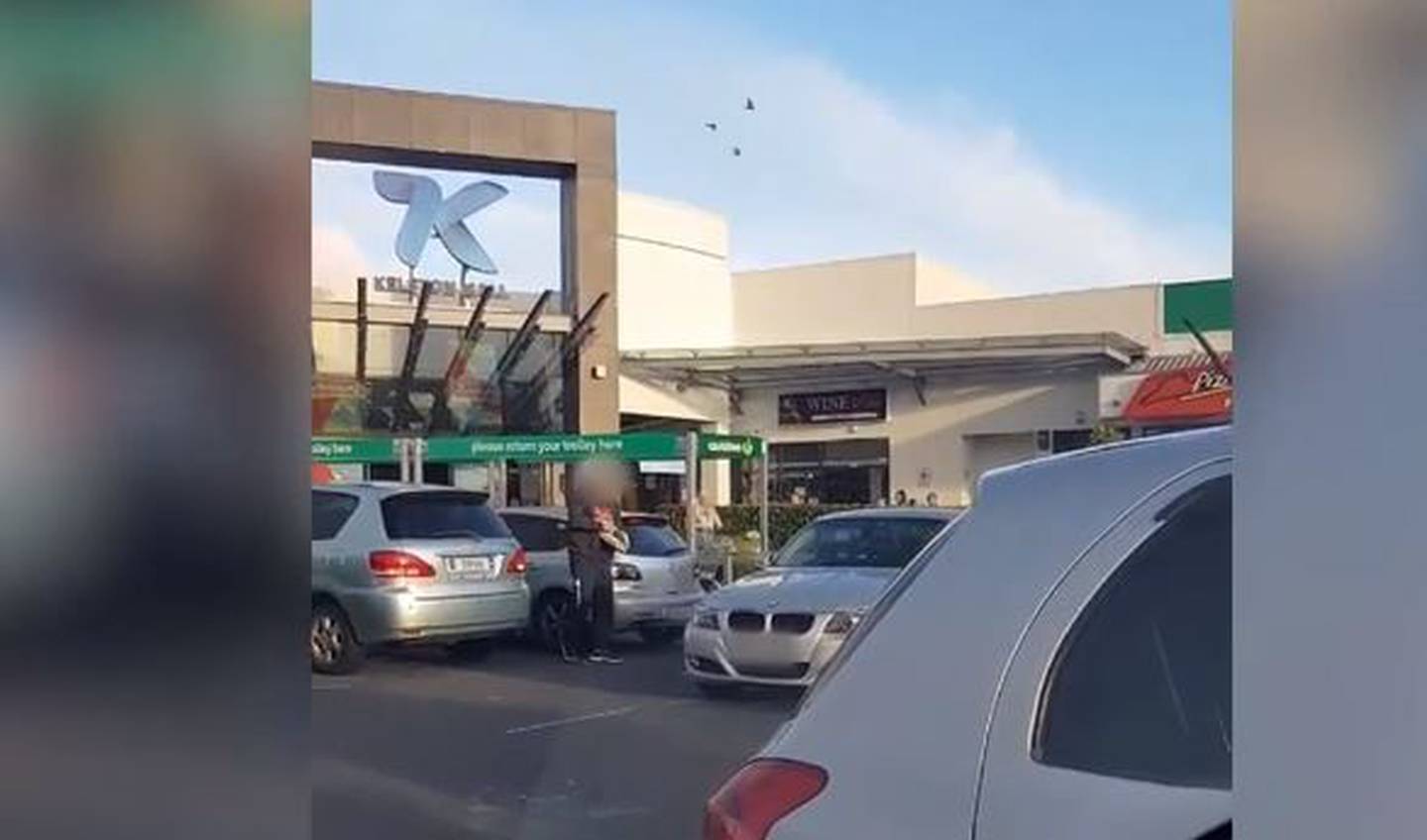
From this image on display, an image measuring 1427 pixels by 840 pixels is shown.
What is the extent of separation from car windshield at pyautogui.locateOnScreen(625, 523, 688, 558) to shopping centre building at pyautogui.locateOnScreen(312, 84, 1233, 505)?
5.28 meters

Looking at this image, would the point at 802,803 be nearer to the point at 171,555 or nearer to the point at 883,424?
the point at 171,555

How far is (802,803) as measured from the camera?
2143 millimetres

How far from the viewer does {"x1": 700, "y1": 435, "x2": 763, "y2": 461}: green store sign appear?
17703 mm

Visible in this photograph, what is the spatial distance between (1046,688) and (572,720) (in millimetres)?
7965

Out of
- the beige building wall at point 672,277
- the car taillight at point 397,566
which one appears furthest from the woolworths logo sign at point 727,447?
the beige building wall at point 672,277

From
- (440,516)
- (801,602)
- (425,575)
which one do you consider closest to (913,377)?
(440,516)

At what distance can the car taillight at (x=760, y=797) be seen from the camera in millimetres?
2154

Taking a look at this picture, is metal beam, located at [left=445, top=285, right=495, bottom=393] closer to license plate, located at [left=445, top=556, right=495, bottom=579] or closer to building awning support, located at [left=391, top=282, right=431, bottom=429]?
building awning support, located at [left=391, top=282, right=431, bottom=429]

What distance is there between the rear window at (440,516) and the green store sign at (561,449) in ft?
9.61

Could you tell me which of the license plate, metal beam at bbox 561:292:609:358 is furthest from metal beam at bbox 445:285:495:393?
the license plate

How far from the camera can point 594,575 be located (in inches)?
510

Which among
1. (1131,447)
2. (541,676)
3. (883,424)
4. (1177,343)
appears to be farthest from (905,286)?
(1131,447)

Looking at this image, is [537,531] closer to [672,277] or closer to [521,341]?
[521,341]

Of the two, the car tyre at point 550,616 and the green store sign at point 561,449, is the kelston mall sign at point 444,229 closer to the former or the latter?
the green store sign at point 561,449
